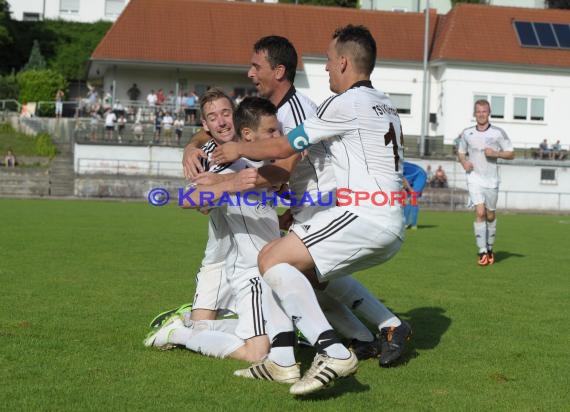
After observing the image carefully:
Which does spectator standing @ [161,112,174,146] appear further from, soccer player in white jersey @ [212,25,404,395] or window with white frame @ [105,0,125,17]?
window with white frame @ [105,0,125,17]

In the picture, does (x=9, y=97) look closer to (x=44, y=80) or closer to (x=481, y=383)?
(x=44, y=80)

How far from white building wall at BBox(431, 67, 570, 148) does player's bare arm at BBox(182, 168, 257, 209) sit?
42.8m

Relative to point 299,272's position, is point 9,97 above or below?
above

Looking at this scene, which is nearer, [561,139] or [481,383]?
[481,383]

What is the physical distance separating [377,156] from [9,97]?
52.4 metres

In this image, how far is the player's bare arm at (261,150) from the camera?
5.55m

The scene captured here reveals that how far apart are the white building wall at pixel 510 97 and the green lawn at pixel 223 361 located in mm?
33343

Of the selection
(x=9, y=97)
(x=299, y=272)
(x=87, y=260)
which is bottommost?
(x=87, y=260)

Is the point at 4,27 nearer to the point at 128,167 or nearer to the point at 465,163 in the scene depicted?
the point at 128,167

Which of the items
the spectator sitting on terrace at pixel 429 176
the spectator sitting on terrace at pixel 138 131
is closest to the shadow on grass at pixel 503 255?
the spectator sitting on terrace at pixel 429 176

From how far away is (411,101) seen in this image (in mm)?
49812

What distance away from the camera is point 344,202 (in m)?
5.70

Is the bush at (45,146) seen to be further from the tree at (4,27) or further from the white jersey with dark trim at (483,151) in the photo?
the white jersey with dark trim at (483,151)

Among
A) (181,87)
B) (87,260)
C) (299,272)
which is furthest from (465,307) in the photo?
(181,87)
